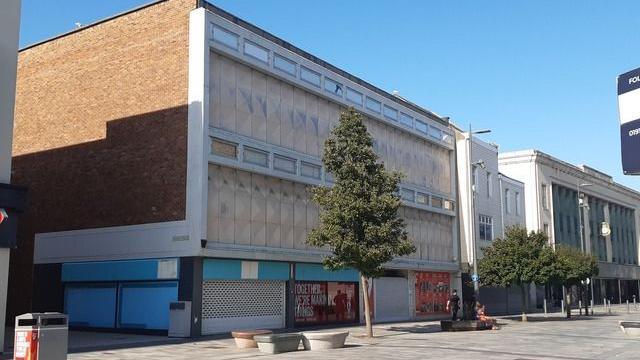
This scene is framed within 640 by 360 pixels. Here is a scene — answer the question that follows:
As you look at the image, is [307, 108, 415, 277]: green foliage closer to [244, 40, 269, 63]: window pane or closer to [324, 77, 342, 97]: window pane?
[244, 40, 269, 63]: window pane

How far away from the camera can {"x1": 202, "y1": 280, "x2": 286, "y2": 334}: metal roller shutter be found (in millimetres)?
26688

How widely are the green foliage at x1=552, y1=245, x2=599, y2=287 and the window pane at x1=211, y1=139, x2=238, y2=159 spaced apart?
2286cm

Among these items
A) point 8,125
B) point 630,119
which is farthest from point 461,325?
point 8,125

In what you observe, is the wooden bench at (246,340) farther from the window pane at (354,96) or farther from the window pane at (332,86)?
the window pane at (354,96)

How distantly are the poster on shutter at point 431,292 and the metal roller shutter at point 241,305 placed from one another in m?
14.2

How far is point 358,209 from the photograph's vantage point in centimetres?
2498

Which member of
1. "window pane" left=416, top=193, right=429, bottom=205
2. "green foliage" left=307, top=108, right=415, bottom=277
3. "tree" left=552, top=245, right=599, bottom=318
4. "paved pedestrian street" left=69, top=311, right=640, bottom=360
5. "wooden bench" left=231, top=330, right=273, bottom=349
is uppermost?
"window pane" left=416, top=193, right=429, bottom=205

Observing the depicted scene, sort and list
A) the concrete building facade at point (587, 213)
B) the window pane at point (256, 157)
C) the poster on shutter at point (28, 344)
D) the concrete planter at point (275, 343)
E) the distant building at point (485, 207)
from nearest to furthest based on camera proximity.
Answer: the poster on shutter at point (28, 344) → the concrete planter at point (275, 343) → the window pane at point (256, 157) → the distant building at point (485, 207) → the concrete building facade at point (587, 213)

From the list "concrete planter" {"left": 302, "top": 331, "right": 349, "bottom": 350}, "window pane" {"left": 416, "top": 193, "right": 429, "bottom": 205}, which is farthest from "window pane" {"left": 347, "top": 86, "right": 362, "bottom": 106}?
"concrete planter" {"left": 302, "top": 331, "right": 349, "bottom": 350}

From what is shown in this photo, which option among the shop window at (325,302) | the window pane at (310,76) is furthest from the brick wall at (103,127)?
the shop window at (325,302)

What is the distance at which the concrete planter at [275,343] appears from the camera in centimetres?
1961

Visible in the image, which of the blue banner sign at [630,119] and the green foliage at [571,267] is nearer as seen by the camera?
the blue banner sign at [630,119]

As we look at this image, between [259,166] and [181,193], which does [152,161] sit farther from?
[259,166]

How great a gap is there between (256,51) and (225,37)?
6.64ft
